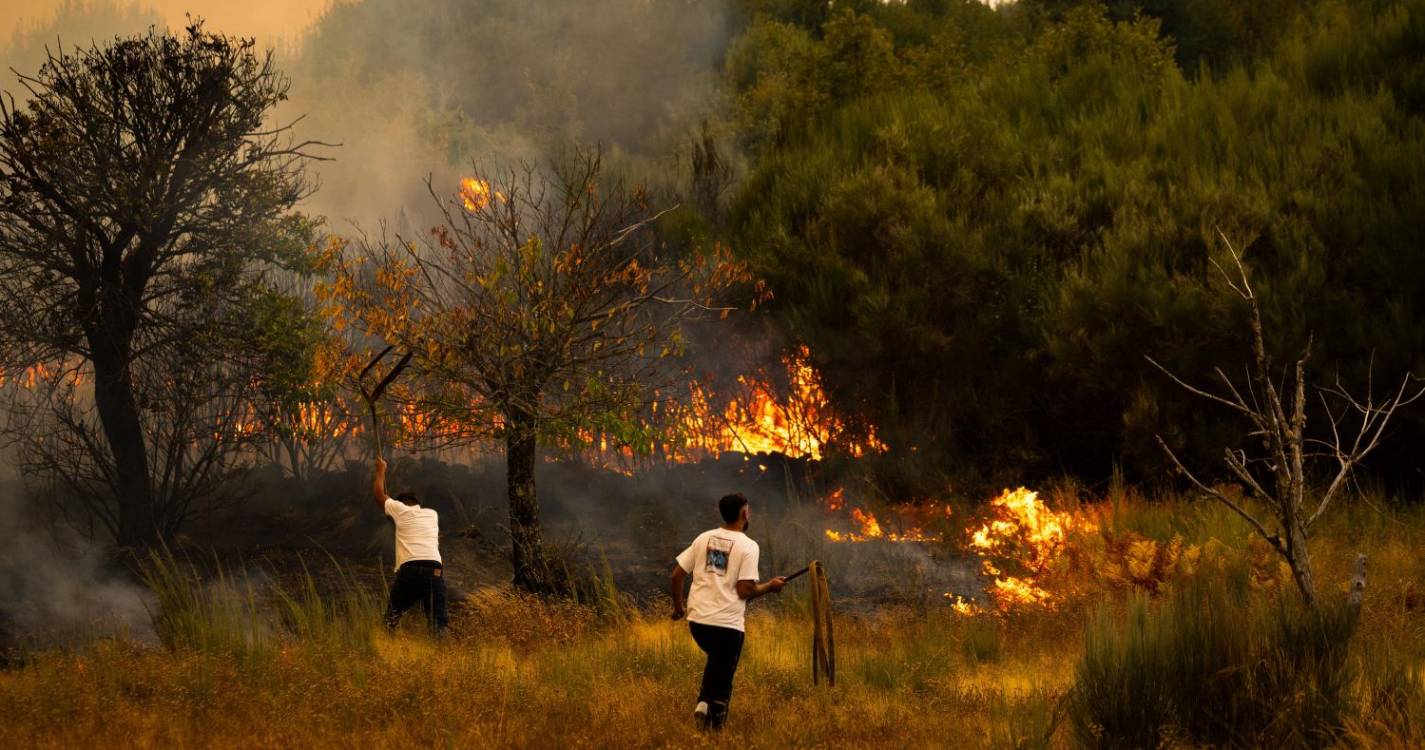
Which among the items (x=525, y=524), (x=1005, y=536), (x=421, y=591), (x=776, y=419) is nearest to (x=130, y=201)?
(x=525, y=524)

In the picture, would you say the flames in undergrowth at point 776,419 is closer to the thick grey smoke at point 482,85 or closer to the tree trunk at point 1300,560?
the thick grey smoke at point 482,85

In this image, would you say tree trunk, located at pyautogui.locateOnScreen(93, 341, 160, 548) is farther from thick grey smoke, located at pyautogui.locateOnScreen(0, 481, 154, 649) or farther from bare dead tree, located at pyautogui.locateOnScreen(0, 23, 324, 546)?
thick grey smoke, located at pyautogui.locateOnScreen(0, 481, 154, 649)

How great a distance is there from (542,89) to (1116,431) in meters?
26.9

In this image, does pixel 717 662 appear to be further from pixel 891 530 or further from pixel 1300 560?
pixel 891 530

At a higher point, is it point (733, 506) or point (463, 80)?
point (463, 80)

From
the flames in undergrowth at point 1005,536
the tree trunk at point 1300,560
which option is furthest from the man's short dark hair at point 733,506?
the flames in undergrowth at point 1005,536

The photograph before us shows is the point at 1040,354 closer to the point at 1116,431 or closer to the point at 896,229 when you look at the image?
the point at 1116,431

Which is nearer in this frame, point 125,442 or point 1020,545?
point 125,442

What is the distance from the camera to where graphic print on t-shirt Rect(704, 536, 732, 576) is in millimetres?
7988

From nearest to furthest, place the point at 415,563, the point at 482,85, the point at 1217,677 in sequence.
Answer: the point at 1217,677 → the point at 415,563 → the point at 482,85

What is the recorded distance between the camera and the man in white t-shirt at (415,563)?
12.0 meters

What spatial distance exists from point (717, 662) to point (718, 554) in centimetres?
64

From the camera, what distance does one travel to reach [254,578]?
Result: 55.6 feet

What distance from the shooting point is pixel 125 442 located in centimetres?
1694
